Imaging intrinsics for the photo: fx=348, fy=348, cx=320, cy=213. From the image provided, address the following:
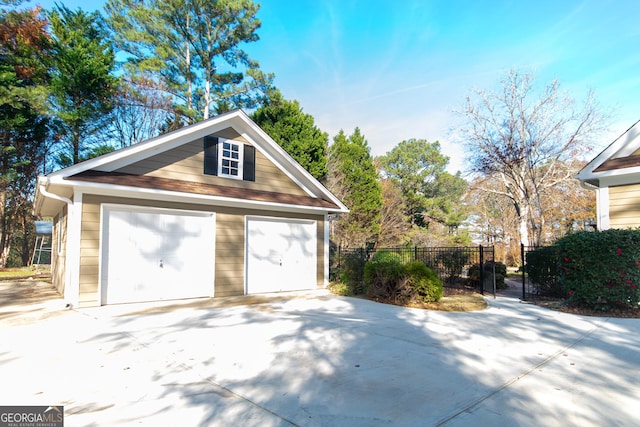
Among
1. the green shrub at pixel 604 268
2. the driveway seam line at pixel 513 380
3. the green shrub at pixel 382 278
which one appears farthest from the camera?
the green shrub at pixel 382 278

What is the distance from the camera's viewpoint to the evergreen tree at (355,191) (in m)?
20.3

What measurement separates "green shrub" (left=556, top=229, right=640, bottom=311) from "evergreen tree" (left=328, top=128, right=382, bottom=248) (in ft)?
41.9

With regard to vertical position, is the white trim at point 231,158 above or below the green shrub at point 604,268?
above

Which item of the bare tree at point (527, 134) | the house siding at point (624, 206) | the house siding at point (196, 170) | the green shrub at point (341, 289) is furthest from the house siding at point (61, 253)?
the bare tree at point (527, 134)

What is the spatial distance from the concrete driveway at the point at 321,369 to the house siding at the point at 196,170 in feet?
12.1

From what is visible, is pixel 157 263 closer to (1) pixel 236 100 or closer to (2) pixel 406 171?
(1) pixel 236 100

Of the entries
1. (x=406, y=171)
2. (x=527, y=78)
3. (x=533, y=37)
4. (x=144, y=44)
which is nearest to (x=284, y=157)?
(x=533, y=37)

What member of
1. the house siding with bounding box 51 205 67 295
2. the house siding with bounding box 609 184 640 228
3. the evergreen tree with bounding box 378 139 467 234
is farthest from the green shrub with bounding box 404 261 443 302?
the evergreen tree with bounding box 378 139 467 234

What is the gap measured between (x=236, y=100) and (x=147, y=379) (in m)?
21.1

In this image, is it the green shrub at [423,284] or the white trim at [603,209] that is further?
the white trim at [603,209]

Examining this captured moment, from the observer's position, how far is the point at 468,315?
716 centimetres

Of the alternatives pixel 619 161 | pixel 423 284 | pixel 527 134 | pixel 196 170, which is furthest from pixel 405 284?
pixel 527 134

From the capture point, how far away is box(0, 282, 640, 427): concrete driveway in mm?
2938

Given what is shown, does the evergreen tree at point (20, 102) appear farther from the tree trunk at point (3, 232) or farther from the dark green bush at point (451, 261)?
the dark green bush at point (451, 261)
